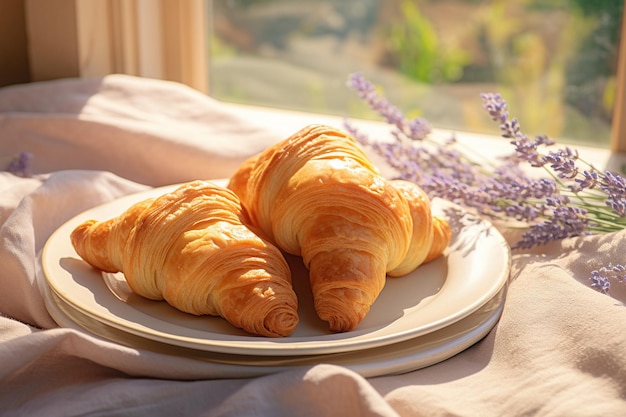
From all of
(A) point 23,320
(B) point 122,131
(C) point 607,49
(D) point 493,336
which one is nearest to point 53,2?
(B) point 122,131

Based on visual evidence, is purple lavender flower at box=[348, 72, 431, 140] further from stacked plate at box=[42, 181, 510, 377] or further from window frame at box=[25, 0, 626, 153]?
window frame at box=[25, 0, 626, 153]

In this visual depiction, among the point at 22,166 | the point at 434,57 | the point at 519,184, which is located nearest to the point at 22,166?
the point at 22,166

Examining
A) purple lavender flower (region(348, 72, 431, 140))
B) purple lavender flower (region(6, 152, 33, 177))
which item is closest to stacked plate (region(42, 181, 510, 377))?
purple lavender flower (region(348, 72, 431, 140))

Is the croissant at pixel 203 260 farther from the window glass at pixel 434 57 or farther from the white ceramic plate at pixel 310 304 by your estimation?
the window glass at pixel 434 57

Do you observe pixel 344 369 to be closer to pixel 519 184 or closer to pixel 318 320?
pixel 318 320

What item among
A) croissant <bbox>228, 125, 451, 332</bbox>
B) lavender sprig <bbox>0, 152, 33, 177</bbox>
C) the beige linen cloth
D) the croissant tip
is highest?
croissant <bbox>228, 125, 451, 332</bbox>

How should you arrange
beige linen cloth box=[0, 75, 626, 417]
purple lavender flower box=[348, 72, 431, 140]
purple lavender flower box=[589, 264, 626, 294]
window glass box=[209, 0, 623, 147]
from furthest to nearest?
window glass box=[209, 0, 623, 147]
purple lavender flower box=[348, 72, 431, 140]
purple lavender flower box=[589, 264, 626, 294]
beige linen cloth box=[0, 75, 626, 417]

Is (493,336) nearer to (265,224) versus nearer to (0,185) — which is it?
(265,224)

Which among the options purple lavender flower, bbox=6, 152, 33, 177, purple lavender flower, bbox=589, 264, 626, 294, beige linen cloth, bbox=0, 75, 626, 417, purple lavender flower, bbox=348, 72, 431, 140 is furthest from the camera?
purple lavender flower, bbox=6, 152, 33, 177
